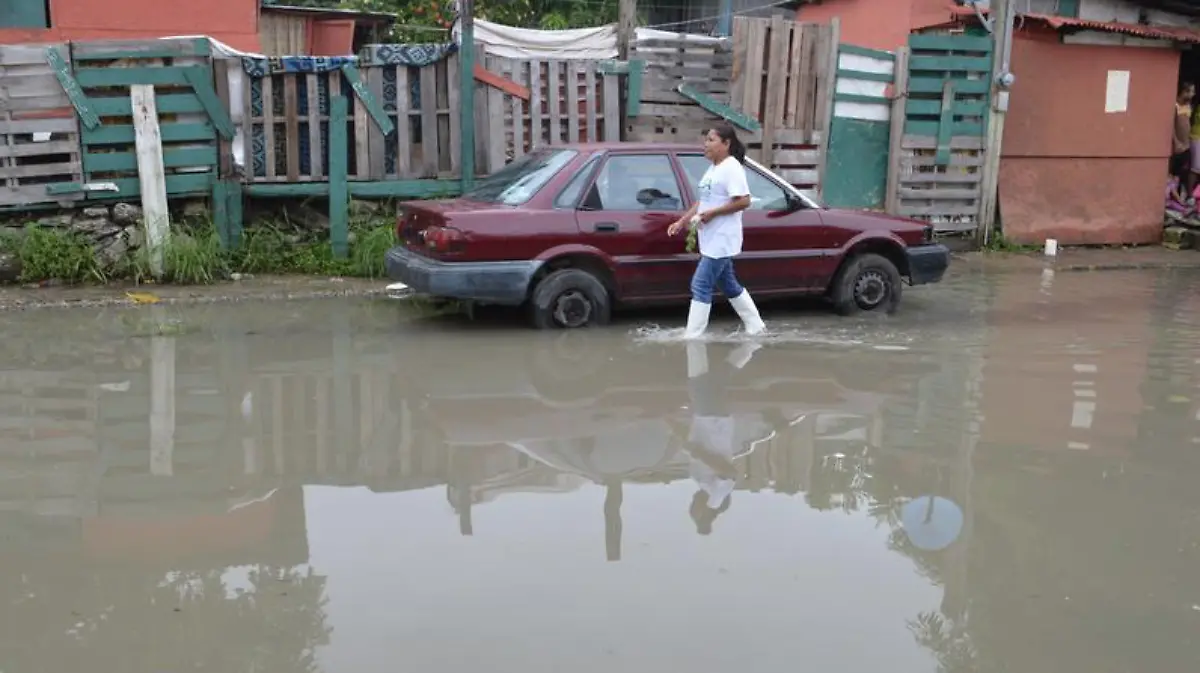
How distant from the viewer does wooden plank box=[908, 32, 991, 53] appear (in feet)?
42.2

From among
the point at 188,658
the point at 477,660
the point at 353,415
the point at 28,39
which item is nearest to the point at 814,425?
the point at 353,415

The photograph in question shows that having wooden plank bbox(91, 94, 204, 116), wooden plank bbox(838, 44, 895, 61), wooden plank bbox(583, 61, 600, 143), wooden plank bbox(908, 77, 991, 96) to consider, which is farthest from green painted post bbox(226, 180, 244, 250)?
wooden plank bbox(908, 77, 991, 96)

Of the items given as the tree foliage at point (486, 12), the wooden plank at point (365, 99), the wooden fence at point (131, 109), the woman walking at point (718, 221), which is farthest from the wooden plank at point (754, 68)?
the wooden fence at point (131, 109)

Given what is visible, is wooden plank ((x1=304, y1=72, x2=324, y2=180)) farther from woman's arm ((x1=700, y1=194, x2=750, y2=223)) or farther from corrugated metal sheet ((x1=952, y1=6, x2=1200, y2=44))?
corrugated metal sheet ((x1=952, y1=6, x2=1200, y2=44))

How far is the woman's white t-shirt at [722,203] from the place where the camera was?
8.24 m

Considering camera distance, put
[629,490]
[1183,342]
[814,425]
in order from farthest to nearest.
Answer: [1183,342], [814,425], [629,490]

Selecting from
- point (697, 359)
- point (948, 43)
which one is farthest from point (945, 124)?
point (697, 359)

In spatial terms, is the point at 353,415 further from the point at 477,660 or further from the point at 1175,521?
the point at 1175,521

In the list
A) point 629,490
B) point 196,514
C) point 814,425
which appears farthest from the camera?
point 814,425

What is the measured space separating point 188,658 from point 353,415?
2851mm

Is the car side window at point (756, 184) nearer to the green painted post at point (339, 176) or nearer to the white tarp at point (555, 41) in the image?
the white tarp at point (555, 41)

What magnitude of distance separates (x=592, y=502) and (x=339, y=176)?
6812 millimetres

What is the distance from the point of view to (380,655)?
12.3ft

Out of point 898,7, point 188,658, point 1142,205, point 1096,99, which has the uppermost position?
point 898,7
